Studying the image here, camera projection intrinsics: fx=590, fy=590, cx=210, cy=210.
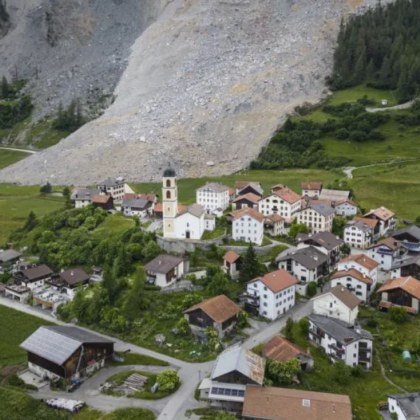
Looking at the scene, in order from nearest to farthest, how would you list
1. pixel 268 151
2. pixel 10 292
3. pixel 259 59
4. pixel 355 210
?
pixel 10 292, pixel 355 210, pixel 268 151, pixel 259 59

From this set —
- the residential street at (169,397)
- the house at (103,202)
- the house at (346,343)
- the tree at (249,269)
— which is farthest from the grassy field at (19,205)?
the house at (346,343)

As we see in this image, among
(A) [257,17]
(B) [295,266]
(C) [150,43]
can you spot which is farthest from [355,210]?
(C) [150,43]

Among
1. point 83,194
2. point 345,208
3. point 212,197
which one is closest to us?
point 345,208

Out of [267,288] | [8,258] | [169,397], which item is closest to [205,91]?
[8,258]

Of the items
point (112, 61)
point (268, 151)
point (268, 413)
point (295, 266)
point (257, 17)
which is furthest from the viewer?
point (112, 61)

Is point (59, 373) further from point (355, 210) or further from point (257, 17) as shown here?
point (257, 17)

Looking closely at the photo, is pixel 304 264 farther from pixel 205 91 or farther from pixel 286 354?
pixel 205 91

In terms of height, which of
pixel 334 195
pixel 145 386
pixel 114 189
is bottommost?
pixel 145 386
